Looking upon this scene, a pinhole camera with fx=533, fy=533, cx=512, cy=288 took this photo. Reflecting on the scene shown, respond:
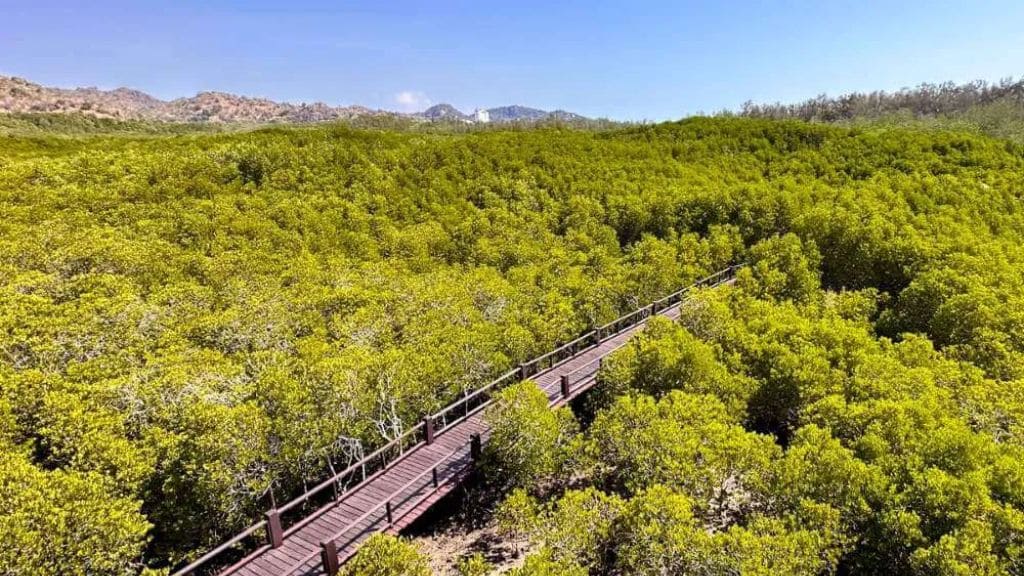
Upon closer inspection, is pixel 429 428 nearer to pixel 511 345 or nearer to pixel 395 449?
pixel 395 449

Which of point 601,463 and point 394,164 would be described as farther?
point 394,164

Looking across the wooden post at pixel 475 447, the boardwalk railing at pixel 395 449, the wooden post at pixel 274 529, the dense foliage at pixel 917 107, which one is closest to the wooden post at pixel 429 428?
the boardwalk railing at pixel 395 449

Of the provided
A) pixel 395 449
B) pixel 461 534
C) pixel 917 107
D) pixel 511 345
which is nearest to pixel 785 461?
pixel 461 534

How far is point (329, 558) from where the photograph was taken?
1330 cm

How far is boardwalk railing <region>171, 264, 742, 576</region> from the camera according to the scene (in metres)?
13.9

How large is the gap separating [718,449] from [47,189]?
135 feet

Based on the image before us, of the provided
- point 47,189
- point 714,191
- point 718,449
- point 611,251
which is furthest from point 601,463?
point 47,189

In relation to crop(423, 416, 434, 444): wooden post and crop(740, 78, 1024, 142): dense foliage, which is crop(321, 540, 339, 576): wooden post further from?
crop(740, 78, 1024, 142): dense foliage

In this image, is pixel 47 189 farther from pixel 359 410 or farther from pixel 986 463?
pixel 986 463

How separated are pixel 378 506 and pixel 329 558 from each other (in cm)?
173

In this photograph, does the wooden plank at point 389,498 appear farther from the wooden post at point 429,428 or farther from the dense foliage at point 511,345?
the dense foliage at point 511,345

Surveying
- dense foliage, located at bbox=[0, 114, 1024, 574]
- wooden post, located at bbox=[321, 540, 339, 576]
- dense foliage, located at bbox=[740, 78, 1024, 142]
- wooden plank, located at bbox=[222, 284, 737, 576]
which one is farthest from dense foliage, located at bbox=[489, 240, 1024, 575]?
dense foliage, located at bbox=[740, 78, 1024, 142]

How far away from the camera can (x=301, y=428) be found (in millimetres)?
15797

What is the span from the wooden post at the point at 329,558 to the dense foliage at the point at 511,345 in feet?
10.1
